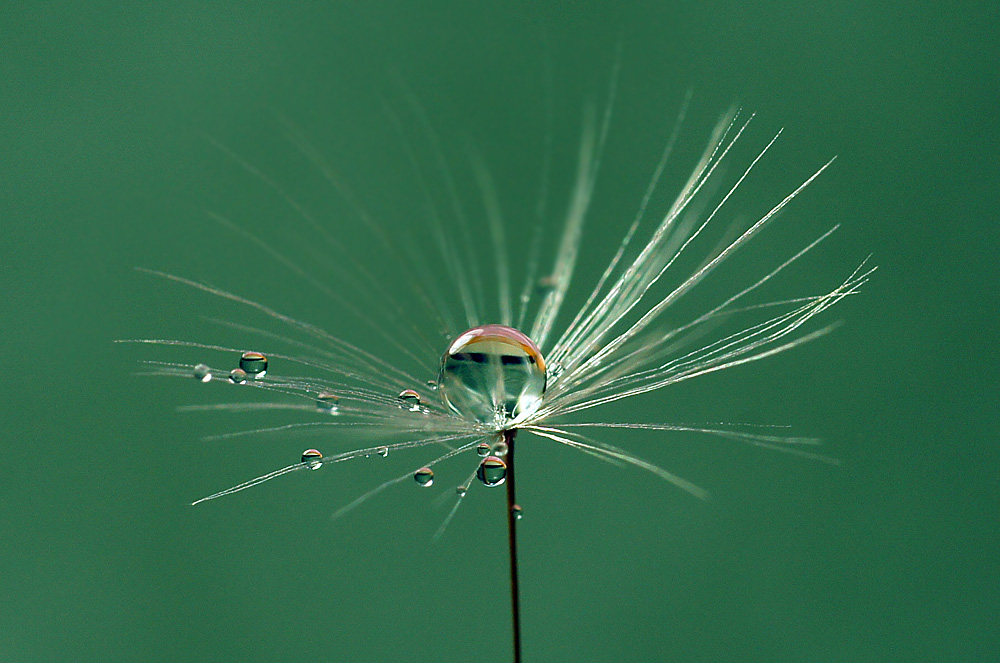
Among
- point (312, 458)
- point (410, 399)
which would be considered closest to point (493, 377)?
point (410, 399)

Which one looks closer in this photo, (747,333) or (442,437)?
(442,437)

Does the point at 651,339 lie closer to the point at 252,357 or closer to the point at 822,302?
the point at 822,302

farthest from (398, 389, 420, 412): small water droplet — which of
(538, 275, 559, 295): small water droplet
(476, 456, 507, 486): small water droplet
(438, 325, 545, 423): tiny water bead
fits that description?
(538, 275, 559, 295): small water droplet

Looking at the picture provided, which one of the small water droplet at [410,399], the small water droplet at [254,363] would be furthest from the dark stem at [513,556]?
the small water droplet at [254,363]

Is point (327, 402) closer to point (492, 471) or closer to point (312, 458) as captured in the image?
point (312, 458)

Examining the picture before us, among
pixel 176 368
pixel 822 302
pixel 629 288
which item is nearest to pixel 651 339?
pixel 629 288

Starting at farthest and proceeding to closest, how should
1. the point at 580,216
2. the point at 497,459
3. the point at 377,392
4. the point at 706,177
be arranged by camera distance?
1. the point at 580,216
2. the point at 706,177
3. the point at 377,392
4. the point at 497,459

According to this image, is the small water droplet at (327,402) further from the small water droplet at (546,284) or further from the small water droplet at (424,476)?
the small water droplet at (546,284)
